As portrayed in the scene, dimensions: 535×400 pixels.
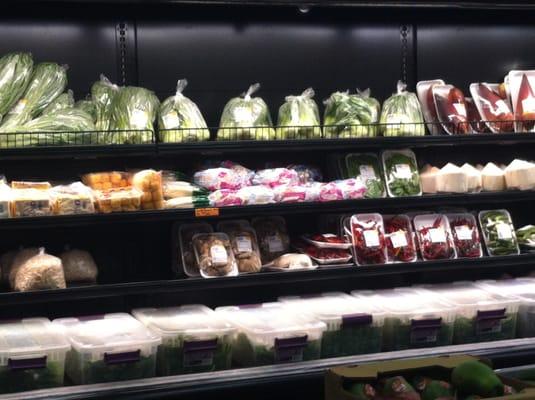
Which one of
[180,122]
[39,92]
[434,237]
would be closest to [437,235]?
[434,237]

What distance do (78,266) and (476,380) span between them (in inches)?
76.4

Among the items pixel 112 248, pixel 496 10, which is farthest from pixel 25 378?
pixel 496 10

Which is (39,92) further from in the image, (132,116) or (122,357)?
(122,357)

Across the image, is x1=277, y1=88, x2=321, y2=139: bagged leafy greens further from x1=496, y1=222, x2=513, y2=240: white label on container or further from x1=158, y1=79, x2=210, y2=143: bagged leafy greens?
x1=496, y1=222, x2=513, y2=240: white label on container

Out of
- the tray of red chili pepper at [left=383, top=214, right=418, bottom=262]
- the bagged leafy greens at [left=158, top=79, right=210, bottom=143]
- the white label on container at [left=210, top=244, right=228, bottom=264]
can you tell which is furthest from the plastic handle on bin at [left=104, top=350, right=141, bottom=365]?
the tray of red chili pepper at [left=383, top=214, right=418, bottom=262]

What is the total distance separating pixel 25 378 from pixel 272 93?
1.90 metres

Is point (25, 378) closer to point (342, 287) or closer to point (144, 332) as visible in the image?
point (144, 332)

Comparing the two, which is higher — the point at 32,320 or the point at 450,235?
the point at 450,235

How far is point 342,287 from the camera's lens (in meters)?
4.42

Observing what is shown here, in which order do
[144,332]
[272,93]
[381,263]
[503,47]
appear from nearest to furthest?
[144,332] → [381,263] → [272,93] → [503,47]

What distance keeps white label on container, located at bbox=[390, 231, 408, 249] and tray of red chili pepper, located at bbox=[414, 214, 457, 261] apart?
119mm

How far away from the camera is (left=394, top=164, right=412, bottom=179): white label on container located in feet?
13.6

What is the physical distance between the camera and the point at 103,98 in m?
3.75

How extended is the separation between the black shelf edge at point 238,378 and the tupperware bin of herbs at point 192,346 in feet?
0.16
